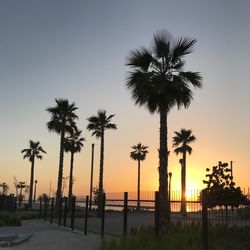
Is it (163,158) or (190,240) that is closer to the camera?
(190,240)

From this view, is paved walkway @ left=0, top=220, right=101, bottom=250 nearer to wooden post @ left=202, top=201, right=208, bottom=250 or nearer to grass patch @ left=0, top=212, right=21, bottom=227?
wooden post @ left=202, top=201, right=208, bottom=250

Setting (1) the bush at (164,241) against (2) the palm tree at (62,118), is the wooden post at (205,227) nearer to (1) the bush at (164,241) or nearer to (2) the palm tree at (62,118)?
(1) the bush at (164,241)

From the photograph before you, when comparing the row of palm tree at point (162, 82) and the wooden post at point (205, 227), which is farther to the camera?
the row of palm tree at point (162, 82)

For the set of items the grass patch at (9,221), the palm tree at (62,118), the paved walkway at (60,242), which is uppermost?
the palm tree at (62,118)

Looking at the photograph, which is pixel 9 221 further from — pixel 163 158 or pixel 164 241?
pixel 164 241

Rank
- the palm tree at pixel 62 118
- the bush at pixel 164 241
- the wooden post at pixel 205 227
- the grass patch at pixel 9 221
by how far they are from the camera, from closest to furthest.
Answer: the wooden post at pixel 205 227 < the bush at pixel 164 241 < the grass patch at pixel 9 221 < the palm tree at pixel 62 118

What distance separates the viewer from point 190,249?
40.5 feet

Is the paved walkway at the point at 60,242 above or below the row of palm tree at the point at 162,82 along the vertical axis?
below

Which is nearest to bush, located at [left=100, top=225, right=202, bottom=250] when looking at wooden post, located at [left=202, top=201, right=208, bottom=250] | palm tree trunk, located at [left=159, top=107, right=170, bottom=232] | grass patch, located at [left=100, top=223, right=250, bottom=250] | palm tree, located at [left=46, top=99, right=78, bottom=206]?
grass patch, located at [left=100, top=223, right=250, bottom=250]

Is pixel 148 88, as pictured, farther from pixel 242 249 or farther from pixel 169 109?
pixel 242 249

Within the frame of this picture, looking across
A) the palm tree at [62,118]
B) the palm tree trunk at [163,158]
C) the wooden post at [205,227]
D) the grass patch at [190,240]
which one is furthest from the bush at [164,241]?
the palm tree at [62,118]

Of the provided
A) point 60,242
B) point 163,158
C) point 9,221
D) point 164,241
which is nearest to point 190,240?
point 164,241

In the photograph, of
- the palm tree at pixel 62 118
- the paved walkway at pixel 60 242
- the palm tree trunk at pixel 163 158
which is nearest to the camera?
the paved walkway at pixel 60 242

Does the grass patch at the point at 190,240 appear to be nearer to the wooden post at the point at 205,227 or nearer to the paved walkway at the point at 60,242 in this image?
the wooden post at the point at 205,227
